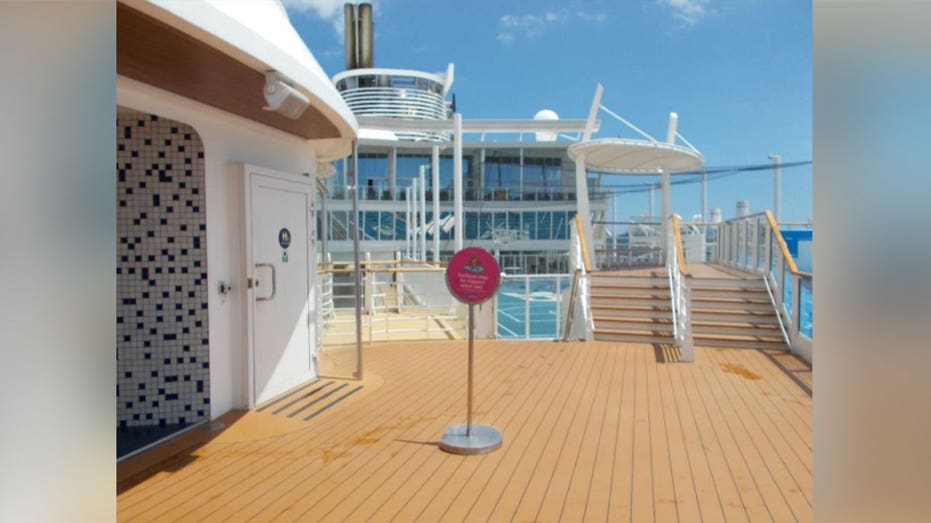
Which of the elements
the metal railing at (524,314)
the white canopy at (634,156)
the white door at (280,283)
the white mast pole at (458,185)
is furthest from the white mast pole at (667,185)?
the white door at (280,283)

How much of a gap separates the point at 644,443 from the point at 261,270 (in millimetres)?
3019

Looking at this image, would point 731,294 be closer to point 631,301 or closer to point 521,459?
point 631,301

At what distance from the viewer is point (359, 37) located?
1454 inches

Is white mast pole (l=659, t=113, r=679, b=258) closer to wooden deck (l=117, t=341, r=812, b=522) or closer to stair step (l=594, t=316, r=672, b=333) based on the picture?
stair step (l=594, t=316, r=672, b=333)

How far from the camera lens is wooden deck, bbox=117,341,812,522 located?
281 centimetres

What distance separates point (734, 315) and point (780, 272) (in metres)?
0.77

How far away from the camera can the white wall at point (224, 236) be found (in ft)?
13.6

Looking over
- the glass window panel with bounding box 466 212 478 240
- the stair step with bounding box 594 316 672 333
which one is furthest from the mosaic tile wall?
the glass window panel with bounding box 466 212 478 240

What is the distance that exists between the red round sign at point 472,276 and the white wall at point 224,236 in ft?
5.51

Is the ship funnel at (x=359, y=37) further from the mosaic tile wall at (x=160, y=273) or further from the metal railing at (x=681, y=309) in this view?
the mosaic tile wall at (x=160, y=273)

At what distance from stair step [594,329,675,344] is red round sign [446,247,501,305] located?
4230mm

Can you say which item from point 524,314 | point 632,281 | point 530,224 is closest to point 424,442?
point 632,281
